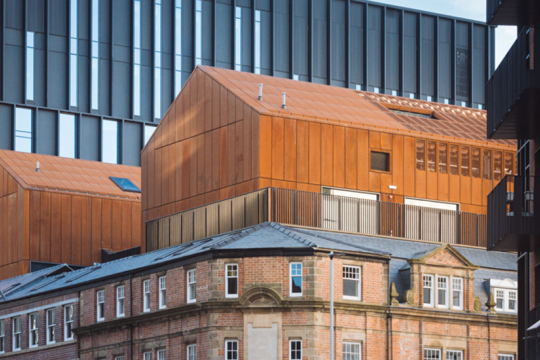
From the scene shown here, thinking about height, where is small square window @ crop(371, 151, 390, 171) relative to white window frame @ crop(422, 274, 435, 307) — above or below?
above

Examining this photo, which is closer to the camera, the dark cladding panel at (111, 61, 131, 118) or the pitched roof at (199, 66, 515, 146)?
the pitched roof at (199, 66, 515, 146)

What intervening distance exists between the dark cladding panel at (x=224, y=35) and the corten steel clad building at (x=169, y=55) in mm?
110

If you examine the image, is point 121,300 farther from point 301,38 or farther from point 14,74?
point 301,38

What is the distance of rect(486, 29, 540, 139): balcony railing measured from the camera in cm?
3725

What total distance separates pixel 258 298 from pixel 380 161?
58.9 feet

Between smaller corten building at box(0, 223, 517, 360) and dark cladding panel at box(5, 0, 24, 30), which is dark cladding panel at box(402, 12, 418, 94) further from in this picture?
smaller corten building at box(0, 223, 517, 360)

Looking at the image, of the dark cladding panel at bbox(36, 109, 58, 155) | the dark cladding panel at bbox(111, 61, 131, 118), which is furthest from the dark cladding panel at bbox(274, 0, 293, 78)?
the dark cladding panel at bbox(36, 109, 58, 155)

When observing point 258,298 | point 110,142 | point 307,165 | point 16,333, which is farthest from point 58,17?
point 258,298

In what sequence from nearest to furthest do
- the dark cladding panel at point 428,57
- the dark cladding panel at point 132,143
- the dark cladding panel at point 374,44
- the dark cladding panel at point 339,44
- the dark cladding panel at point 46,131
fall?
the dark cladding panel at point 46,131 → the dark cladding panel at point 132,143 → the dark cladding panel at point 339,44 → the dark cladding panel at point 374,44 → the dark cladding panel at point 428,57

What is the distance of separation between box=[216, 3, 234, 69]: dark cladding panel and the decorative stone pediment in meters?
70.8

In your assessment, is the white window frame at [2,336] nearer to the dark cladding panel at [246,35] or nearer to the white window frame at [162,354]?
the white window frame at [162,354]

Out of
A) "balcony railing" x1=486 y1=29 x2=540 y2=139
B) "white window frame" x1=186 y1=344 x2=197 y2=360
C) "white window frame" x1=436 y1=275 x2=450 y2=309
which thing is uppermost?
"balcony railing" x1=486 y1=29 x2=540 y2=139

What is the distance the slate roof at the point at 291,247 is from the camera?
6838 cm

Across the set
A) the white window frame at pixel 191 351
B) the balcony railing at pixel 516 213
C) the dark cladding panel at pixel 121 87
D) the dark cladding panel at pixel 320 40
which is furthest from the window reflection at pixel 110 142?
the balcony railing at pixel 516 213
